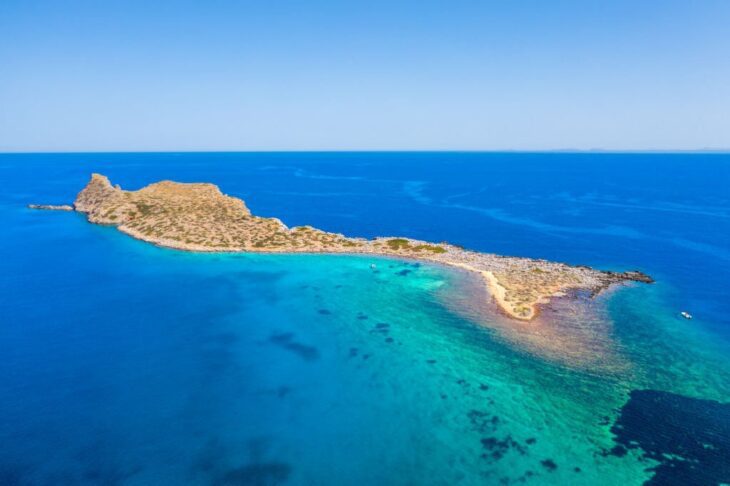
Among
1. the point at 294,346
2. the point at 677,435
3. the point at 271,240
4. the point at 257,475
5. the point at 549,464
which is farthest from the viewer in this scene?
the point at 271,240

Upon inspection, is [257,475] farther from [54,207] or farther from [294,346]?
[54,207]

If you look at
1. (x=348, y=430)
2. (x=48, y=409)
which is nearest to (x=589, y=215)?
(x=348, y=430)

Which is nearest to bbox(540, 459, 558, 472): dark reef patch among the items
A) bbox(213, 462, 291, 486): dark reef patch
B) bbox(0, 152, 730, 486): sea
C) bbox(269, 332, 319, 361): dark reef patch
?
bbox(0, 152, 730, 486): sea

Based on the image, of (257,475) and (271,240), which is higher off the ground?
(271,240)

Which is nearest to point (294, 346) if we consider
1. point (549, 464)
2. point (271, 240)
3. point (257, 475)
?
point (257, 475)

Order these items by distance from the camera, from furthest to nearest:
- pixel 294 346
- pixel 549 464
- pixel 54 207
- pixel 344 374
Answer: pixel 54 207 < pixel 294 346 < pixel 344 374 < pixel 549 464

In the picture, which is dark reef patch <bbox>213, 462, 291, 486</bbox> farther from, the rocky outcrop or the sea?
the rocky outcrop

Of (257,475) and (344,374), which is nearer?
(257,475)

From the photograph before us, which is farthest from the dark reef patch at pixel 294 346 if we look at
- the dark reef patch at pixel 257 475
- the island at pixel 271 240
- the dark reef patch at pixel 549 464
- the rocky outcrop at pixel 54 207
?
the rocky outcrop at pixel 54 207
